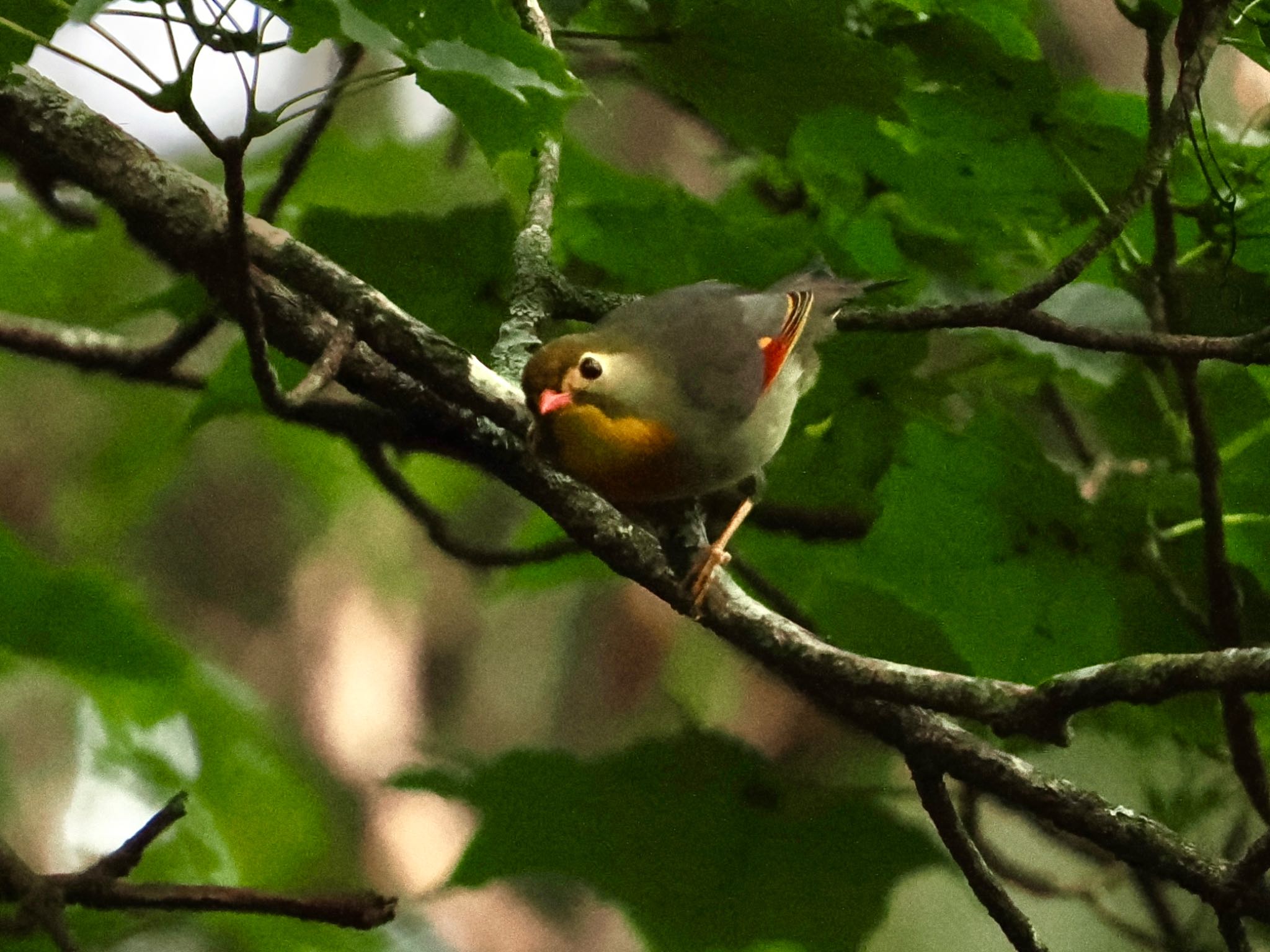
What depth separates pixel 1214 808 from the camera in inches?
45.4

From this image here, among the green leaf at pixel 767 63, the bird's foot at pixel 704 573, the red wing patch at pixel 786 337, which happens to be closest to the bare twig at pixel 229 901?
the bird's foot at pixel 704 573

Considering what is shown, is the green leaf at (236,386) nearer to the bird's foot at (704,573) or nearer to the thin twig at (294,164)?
the thin twig at (294,164)

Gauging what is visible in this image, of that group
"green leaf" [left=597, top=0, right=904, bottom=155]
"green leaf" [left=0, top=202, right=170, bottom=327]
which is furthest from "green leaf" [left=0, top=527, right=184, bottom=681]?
"green leaf" [left=597, top=0, right=904, bottom=155]

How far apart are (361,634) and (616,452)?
0.97m

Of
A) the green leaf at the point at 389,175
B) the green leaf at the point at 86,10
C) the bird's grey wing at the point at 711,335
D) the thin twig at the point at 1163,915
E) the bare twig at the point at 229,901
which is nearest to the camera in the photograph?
the green leaf at the point at 86,10

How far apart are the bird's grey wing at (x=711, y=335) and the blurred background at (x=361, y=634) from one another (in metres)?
0.15

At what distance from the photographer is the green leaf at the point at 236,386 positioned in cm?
90

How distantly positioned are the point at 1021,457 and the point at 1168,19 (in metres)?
0.32

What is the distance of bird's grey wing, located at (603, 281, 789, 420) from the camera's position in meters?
0.86

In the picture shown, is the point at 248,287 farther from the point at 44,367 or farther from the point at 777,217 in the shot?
the point at 44,367

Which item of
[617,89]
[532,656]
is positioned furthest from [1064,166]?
[532,656]

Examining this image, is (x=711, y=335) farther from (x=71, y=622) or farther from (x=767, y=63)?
(x=71, y=622)

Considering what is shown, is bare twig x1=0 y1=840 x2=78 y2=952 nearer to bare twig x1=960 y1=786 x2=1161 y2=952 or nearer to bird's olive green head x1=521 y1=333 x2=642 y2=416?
bird's olive green head x1=521 y1=333 x2=642 y2=416

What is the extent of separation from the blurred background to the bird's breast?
0.75 feet
